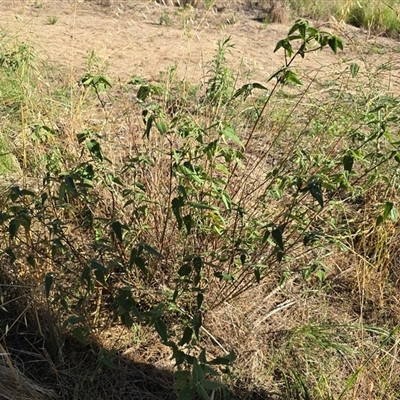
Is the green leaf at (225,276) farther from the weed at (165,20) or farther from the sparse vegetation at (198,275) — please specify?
the weed at (165,20)

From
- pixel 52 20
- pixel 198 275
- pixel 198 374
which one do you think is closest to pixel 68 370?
pixel 198 275

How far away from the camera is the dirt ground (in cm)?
521

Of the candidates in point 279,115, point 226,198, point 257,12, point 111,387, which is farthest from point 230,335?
point 257,12

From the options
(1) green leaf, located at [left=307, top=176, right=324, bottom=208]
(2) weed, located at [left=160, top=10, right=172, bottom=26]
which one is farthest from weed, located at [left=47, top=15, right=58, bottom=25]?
(1) green leaf, located at [left=307, top=176, right=324, bottom=208]

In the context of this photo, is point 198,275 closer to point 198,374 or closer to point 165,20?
point 198,374

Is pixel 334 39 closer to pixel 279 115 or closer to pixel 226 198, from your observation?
pixel 226 198

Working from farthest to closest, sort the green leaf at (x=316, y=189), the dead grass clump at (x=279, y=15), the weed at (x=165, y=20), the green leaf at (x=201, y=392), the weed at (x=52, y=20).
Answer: the dead grass clump at (x=279, y=15) < the weed at (x=165, y=20) < the weed at (x=52, y=20) < the green leaf at (x=316, y=189) < the green leaf at (x=201, y=392)

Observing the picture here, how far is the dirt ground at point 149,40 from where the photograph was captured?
17.1 feet

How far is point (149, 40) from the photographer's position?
644 centimetres

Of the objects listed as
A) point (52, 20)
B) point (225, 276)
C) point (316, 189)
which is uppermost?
point (316, 189)

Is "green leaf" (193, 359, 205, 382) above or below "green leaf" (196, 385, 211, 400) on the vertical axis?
above

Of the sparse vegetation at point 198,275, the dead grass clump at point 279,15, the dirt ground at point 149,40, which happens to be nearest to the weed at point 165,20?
the dirt ground at point 149,40

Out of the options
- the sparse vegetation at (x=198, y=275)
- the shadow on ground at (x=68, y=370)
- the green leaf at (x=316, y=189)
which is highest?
the green leaf at (x=316, y=189)

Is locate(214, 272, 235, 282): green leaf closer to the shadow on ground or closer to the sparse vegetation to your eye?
the sparse vegetation
